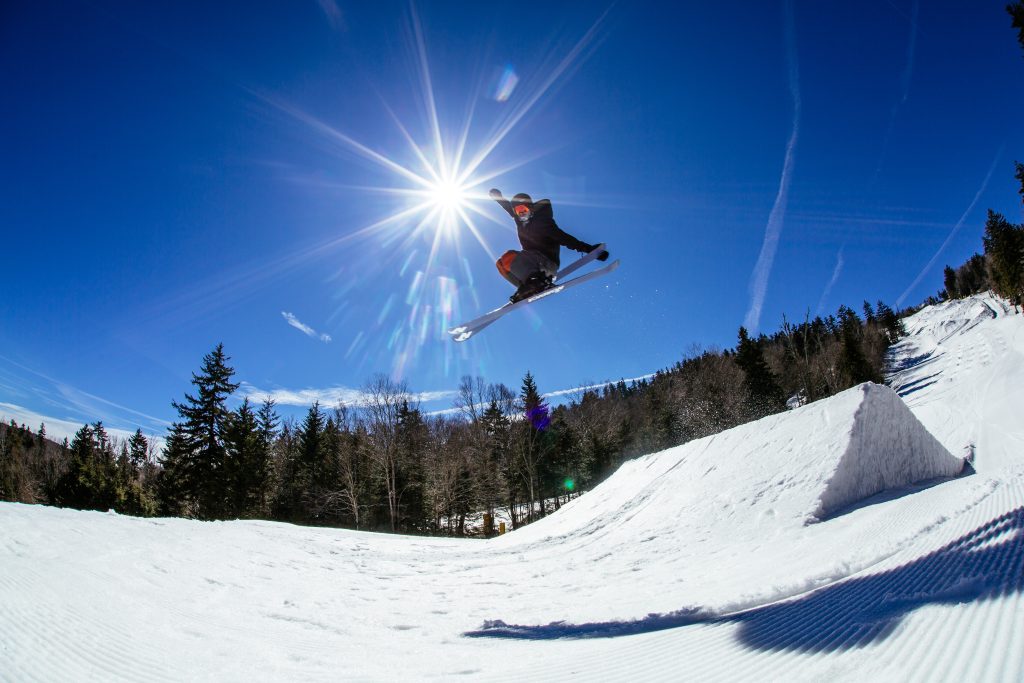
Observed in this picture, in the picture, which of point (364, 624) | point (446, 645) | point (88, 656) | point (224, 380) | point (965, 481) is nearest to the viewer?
point (88, 656)

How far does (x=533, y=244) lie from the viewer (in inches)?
260

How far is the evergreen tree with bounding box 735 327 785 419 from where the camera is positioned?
37031 mm

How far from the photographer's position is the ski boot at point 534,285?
22.5ft

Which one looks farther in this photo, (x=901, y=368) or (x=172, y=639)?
(x=901, y=368)

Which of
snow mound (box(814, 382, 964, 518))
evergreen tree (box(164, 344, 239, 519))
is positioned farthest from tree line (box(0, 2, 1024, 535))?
snow mound (box(814, 382, 964, 518))

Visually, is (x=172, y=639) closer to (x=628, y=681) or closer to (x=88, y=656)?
(x=88, y=656)

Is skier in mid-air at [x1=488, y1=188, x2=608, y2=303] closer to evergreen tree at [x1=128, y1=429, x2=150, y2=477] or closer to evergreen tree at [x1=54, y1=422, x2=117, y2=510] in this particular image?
evergreen tree at [x1=54, y1=422, x2=117, y2=510]

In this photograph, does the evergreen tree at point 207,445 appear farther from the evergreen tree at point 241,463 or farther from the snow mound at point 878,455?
the snow mound at point 878,455

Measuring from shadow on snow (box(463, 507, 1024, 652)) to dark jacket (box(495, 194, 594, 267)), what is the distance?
514 centimetres

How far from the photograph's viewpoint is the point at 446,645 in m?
3.60

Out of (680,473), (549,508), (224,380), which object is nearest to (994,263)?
(549,508)

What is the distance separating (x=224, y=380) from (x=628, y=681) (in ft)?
104

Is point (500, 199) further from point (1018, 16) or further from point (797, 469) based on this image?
point (1018, 16)


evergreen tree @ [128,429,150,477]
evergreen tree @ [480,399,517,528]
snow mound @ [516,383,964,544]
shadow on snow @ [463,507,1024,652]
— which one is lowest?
shadow on snow @ [463,507,1024,652]
